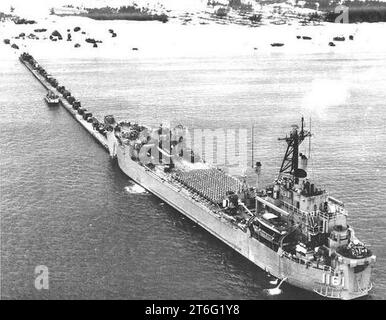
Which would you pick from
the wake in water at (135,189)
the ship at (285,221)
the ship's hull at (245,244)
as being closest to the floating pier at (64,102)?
the wake in water at (135,189)

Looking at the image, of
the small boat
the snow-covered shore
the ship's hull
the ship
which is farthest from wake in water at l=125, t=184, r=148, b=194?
the snow-covered shore

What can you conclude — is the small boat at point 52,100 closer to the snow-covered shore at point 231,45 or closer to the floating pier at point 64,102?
the floating pier at point 64,102

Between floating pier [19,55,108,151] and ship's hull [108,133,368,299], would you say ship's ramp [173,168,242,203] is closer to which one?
ship's hull [108,133,368,299]

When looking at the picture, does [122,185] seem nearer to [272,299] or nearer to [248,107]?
[272,299]

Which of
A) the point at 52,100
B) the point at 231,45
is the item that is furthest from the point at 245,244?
the point at 231,45

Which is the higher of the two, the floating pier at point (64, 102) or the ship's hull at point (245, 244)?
the floating pier at point (64, 102)

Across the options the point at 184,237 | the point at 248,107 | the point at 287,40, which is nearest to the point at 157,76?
the point at 248,107

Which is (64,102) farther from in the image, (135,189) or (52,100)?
(135,189)
